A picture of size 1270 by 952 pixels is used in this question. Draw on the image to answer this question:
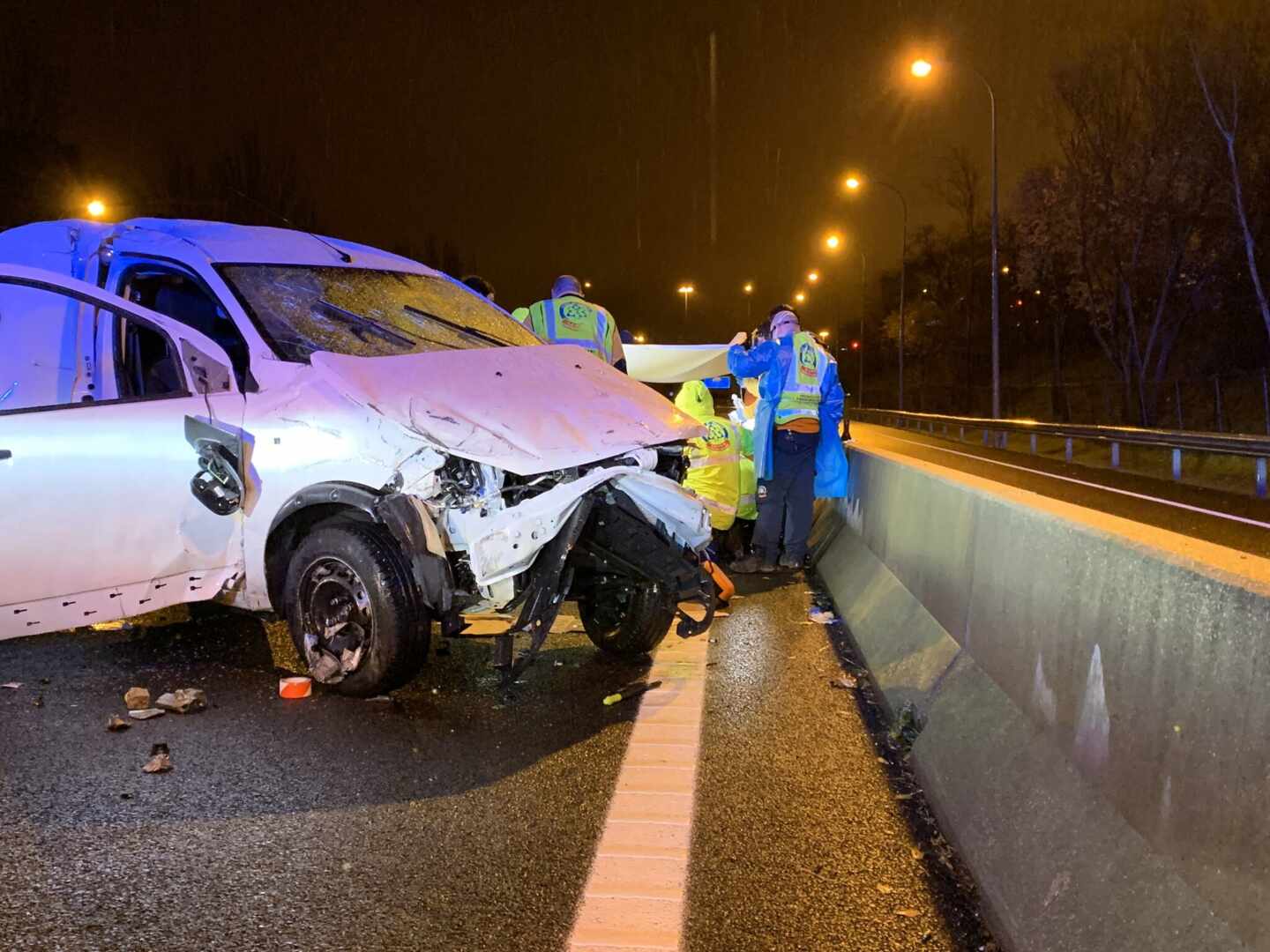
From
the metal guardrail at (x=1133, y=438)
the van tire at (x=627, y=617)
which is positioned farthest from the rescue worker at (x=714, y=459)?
the metal guardrail at (x=1133, y=438)

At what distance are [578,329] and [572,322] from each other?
7cm

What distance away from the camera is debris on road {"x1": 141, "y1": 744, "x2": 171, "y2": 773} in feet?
12.8

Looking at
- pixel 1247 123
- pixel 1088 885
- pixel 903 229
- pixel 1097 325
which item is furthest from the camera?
pixel 903 229

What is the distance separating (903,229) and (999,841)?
38342mm

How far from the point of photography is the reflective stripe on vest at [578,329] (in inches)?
285

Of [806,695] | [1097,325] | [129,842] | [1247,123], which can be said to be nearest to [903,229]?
[1097,325]

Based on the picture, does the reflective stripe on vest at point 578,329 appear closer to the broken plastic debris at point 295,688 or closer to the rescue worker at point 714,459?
the rescue worker at point 714,459

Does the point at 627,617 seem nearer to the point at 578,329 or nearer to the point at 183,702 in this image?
the point at 183,702

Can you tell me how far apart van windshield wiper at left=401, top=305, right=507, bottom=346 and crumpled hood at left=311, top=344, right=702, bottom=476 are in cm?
36

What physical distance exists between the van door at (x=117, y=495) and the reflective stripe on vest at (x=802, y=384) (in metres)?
4.64

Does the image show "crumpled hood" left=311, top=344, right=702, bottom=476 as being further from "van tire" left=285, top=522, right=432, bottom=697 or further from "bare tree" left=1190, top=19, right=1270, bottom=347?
"bare tree" left=1190, top=19, right=1270, bottom=347

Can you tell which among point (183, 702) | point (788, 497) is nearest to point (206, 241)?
point (183, 702)

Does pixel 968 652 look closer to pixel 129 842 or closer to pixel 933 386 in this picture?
pixel 129 842

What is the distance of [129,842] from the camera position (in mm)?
3250
